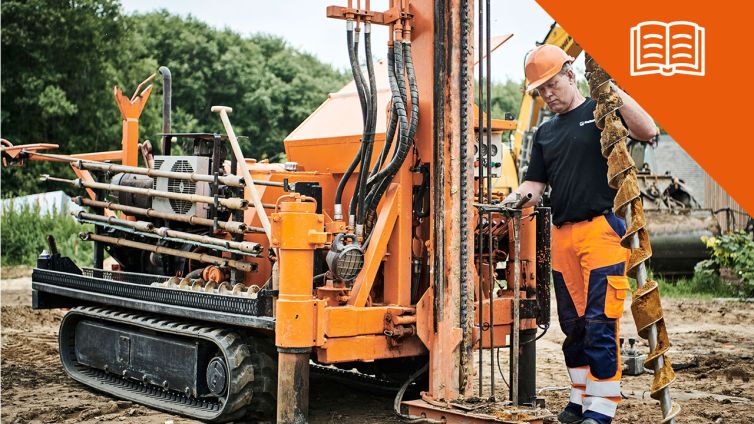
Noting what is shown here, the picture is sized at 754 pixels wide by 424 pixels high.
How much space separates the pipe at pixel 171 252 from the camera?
239 inches

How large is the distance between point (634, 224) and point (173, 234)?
133 inches

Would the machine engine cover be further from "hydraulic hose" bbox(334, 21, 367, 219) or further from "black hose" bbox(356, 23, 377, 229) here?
"black hose" bbox(356, 23, 377, 229)

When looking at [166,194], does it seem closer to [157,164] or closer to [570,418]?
[157,164]

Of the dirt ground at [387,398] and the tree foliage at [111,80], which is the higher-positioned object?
the tree foliage at [111,80]

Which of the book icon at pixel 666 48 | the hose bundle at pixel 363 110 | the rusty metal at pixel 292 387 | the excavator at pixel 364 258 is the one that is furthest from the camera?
the book icon at pixel 666 48

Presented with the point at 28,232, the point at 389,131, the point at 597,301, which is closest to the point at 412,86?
the point at 389,131

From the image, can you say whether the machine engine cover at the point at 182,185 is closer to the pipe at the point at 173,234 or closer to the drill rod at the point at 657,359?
the pipe at the point at 173,234

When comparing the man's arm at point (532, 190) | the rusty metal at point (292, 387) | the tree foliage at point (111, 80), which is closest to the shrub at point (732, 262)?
the man's arm at point (532, 190)

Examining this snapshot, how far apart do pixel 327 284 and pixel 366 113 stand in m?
1.03

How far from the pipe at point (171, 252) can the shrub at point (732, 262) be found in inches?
352

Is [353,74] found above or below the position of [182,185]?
above

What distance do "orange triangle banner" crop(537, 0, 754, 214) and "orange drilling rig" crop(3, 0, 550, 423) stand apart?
3.71 metres

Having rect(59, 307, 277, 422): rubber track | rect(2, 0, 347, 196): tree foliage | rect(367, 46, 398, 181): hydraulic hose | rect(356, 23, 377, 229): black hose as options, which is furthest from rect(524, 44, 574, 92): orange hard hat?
rect(2, 0, 347, 196): tree foliage

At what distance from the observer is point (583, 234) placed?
525 centimetres
